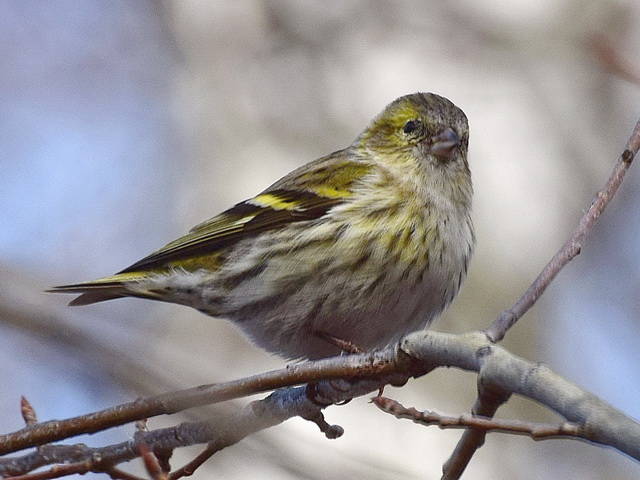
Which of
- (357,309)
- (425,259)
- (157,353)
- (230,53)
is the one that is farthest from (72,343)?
(230,53)

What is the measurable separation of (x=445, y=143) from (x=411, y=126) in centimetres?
26

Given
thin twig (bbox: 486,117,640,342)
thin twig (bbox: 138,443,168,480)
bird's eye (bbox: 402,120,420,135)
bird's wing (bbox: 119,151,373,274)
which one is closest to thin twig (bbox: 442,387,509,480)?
thin twig (bbox: 486,117,640,342)

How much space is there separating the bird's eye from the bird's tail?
58.2 inches

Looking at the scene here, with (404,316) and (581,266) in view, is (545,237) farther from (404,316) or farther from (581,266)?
(404,316)

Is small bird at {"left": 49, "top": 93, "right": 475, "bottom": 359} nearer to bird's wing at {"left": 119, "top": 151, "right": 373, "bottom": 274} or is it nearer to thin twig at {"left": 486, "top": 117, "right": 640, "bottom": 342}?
bird's wing at {"left": 119, "top": 151, "right": 373, "bottom": 274}

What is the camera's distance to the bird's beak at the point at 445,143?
Answer: 4617mm

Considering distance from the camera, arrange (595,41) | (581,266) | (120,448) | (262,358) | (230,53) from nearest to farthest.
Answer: (120,448) → (595,41) → (262,358) → (581,266) → (230,53)

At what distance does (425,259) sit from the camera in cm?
408

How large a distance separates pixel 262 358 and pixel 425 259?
9.18 ft

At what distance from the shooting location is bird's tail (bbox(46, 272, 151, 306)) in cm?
397

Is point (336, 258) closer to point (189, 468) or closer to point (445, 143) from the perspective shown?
point (445, 143)

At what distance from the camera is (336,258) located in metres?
4.15

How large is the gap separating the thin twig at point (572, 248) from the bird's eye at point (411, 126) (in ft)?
7.52

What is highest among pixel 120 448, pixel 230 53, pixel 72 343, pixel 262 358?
pixel 230 53
